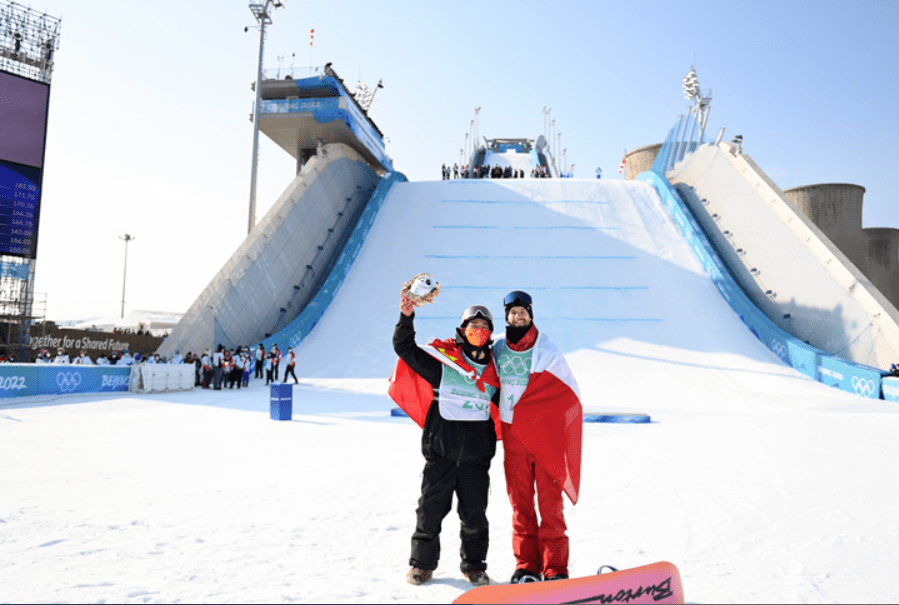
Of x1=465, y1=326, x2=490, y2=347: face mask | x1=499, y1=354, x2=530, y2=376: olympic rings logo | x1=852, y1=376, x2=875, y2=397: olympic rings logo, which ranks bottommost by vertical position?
x1=852, y1=376, x2=875, y2=397: olympic rings logo

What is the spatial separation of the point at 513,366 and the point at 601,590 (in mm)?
1068

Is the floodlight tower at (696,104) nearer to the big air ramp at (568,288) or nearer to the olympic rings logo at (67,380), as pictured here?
the big air ramp at (568,288)

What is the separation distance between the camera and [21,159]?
14625mm

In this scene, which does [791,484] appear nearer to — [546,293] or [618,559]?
[618,559]

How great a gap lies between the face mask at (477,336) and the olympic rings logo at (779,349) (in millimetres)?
13251

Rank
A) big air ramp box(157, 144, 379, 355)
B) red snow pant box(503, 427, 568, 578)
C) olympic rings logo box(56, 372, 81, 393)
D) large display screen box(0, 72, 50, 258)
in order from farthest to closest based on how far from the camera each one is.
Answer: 1. large display screen box(0, 72, 50, 258)
2. big air ramp box(157, 144, 379, 355)
3. olympic rings logo box(56, 372, 81, 393)
4. red snow pant box(503, 427, 568, 578)

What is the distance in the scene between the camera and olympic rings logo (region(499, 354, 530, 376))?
2.83 meters

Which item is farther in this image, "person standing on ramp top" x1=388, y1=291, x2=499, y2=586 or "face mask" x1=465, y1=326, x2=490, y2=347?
"face mask" x1=465, y1=326, x2=490, y2=347

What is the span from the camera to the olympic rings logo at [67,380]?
10.6 m

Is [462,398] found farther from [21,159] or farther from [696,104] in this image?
[696,104]

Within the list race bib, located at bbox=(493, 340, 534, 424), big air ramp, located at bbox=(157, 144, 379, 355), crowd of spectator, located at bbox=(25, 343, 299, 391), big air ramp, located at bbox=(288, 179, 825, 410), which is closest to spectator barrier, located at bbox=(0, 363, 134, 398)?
crowd of spectator, located at bbox=(25, 343, 299, 391)

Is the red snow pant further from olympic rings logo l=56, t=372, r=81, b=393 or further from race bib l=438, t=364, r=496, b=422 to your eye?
olympic rings logo l=56, t=372, r=81, b=393

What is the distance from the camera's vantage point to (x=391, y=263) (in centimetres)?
1828

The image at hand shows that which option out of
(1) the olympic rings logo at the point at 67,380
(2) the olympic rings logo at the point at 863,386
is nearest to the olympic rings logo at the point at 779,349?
(2) the olympic rings logo at the point at 863,386
